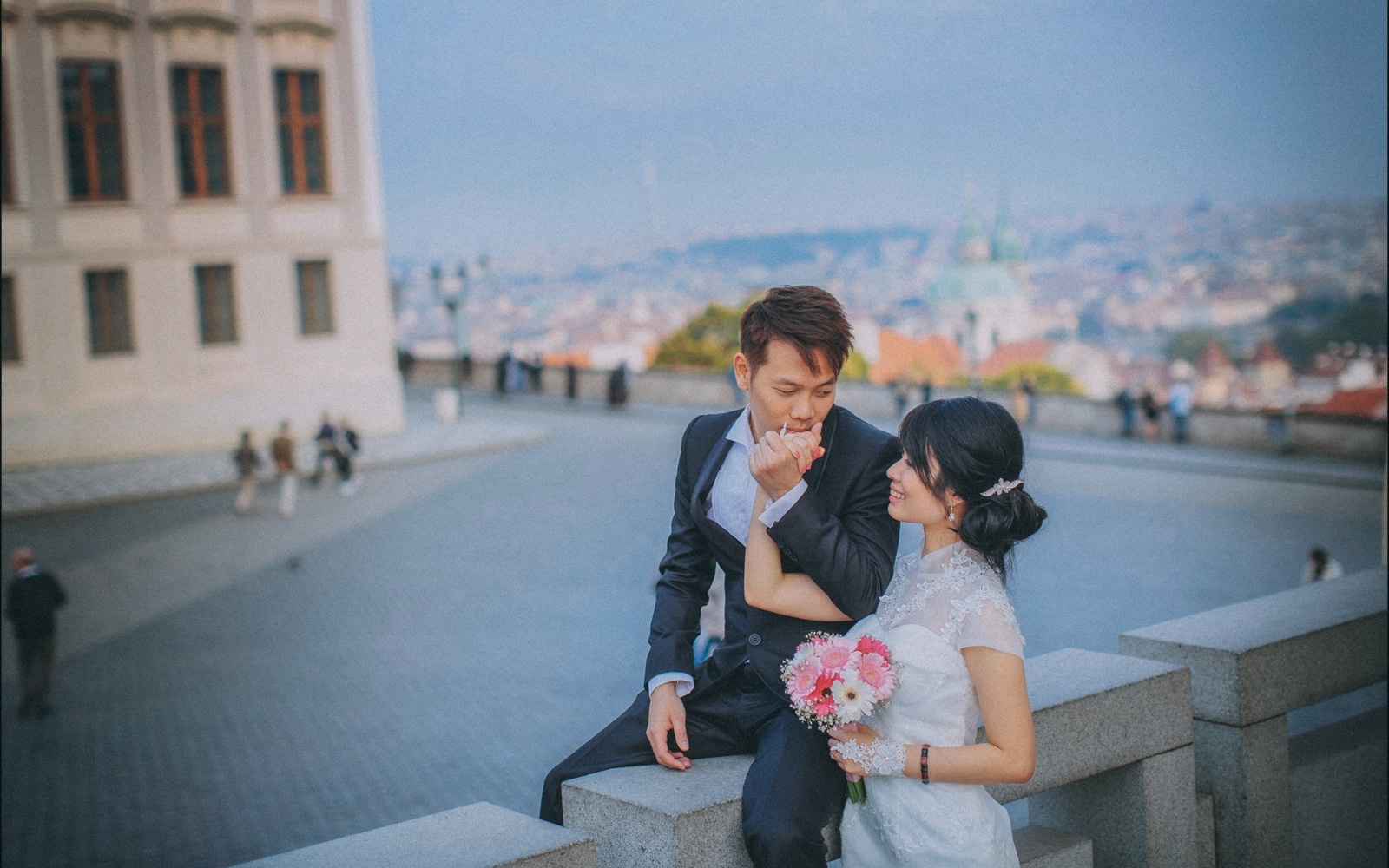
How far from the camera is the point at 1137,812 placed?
329cm

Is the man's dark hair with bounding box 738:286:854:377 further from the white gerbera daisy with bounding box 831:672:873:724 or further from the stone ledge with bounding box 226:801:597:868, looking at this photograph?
the stone ledge with bounding box 226:801:597:868

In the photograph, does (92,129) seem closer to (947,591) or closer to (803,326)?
(803,326)

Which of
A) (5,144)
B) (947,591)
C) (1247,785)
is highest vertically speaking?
(5,144)

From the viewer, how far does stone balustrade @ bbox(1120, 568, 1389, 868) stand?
3.56m

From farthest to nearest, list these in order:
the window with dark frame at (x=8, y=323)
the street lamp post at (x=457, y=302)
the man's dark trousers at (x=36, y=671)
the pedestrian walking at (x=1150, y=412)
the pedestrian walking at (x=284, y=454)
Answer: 1. the street lamp post at (x=457, y=302)
2. the pedestrian walking at (x=1150, y=412)
3. the pedestrian walking at (x=284, y=454)
4. the man's dark trousers at (x=36, y=671)
5. the window with dark frame at (x=8, y=323)

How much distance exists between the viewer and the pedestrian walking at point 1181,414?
83.6 ft

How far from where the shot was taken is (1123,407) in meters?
26.6

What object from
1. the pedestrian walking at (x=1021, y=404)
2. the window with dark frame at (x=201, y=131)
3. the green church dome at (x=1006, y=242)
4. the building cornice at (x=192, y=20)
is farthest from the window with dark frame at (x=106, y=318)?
the green church dome at (x=1006, y=242)

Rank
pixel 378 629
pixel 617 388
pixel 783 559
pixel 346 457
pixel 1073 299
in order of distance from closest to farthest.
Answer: pixel 783 559 → pixel 378 629 → pixel 346 457 → pixel 617 388 → pixel 1073 299

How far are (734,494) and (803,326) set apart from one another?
1.49 feet

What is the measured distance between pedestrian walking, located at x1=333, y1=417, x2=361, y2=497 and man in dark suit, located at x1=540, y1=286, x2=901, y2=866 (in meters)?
14.7

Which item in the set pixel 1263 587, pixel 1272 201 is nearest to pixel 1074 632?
pixel 1263 587

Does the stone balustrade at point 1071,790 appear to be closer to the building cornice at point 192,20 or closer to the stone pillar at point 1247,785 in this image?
the stone pillar at point 1247,785

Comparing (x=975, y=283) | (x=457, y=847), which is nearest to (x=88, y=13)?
(x=457, y=847)
